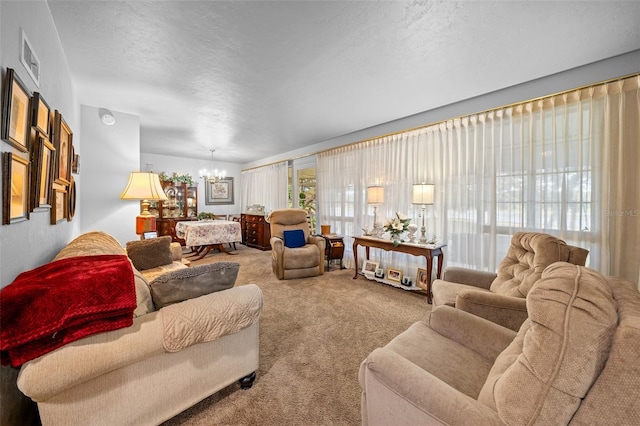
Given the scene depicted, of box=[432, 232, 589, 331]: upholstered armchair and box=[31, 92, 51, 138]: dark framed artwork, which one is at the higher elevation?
box=[31, 92, 51, 138]: dark framed artwork

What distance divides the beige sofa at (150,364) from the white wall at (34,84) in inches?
8.8

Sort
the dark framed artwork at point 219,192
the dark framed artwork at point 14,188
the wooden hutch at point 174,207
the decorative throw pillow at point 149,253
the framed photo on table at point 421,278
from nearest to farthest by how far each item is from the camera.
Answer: the dark framed artwork at point 14,188, the decorative throw pillow at point 149,253, the framed photo on table at point 421,278, the wooden hutch at point 174,207, the dark framed artwork at point 219,192

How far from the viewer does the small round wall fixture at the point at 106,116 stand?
3.21 meters

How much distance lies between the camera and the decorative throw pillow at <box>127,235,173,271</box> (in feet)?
8.59

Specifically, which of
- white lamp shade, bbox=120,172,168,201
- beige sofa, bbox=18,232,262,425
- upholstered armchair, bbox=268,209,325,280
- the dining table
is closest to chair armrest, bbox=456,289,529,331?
beige sofa, bbox=18,232,262,425

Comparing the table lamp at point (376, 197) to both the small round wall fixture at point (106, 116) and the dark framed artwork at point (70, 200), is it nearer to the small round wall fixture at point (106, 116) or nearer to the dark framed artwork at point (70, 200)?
the dark framed artwork at point (70, 200)

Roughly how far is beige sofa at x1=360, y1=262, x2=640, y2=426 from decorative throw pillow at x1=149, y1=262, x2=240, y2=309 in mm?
988

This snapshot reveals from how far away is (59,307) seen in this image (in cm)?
95

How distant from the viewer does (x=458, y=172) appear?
3.16 m

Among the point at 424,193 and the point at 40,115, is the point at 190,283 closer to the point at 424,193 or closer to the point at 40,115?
the point at 40,115

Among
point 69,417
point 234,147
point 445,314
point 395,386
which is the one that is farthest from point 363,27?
point 234,147

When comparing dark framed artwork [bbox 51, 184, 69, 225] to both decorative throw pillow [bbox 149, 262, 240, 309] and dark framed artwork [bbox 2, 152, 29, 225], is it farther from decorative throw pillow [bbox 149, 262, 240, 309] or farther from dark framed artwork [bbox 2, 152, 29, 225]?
decorative throw pillow [bbox 149, 262, 240, 309]

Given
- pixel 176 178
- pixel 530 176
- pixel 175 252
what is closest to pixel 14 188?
pixel 175 252

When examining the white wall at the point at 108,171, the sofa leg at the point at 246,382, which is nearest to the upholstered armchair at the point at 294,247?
the white wall at the point at 108,171
